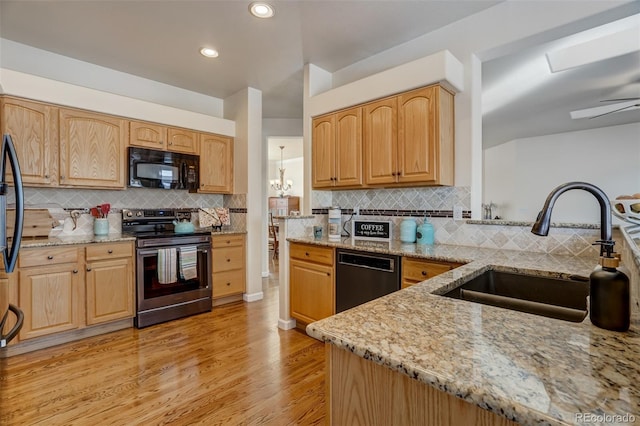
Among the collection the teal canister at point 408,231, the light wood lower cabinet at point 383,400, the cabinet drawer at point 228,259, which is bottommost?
the cabinet drawer at point 228,259

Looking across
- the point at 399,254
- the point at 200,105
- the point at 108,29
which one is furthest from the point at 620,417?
the point at 200,105

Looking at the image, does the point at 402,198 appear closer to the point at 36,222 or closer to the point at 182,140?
the point at 182,140

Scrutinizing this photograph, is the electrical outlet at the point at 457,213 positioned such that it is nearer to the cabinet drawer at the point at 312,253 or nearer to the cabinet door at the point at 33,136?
the cabinet drawer at the point at 312,253

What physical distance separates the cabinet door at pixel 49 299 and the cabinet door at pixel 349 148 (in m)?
2.53

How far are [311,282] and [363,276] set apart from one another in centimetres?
62

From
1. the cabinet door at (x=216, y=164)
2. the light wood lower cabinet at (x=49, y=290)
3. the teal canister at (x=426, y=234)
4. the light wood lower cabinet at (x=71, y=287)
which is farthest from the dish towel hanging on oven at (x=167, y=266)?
the teal canister at (x=426, y=234)

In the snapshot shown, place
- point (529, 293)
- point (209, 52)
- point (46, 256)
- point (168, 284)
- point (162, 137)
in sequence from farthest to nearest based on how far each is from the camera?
point (162, 137)
point (168, 284)
point (209, 52)
point (46, 256)
point (529, 293)

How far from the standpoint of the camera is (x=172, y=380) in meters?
2.09

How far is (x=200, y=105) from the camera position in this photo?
13.6 feet

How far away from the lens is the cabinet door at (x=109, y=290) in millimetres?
2750

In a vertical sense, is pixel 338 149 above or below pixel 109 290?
above

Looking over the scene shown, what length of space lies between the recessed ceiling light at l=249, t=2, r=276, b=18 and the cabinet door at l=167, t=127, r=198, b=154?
172 cm

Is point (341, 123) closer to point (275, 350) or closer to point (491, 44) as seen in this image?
point (491, 44)

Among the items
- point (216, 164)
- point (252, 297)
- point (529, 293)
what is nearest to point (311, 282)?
point (252, 297)
